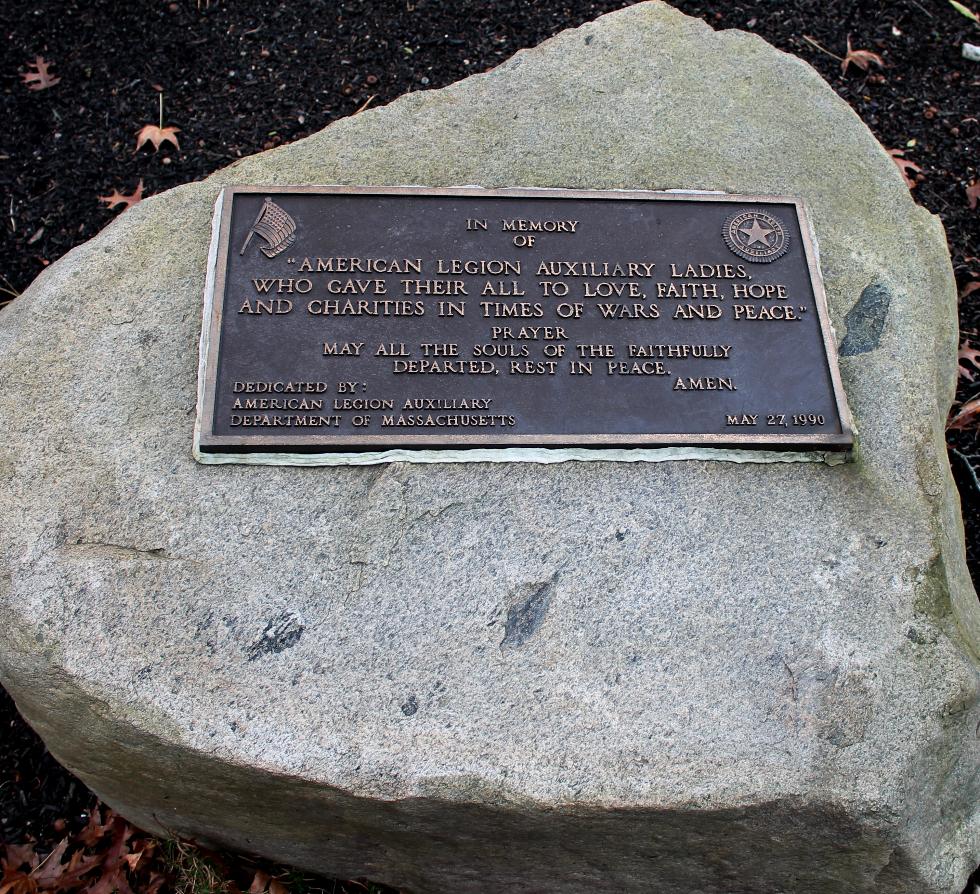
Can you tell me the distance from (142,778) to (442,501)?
3.95 ft

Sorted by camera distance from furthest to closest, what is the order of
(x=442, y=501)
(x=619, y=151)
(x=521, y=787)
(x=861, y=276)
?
(x=619, y=151) → (x=861, y=276) → (x=442, y=501) → (x=521, y=787)

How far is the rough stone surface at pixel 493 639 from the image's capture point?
94.3 inches

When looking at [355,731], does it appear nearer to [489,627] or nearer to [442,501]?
[489,627]

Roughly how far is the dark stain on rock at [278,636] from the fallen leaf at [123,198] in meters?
3.09

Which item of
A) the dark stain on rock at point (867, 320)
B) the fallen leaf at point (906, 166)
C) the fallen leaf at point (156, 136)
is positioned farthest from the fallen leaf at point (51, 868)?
the fallen leaf at point (906, 166)

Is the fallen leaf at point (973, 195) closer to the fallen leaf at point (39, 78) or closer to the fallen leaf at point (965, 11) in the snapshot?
the fallen leaf at point (965, 11)

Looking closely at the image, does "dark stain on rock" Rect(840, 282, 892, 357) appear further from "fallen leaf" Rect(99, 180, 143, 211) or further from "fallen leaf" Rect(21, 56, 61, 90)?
"fallen leaf" Rect(21, 56, 61, 90)

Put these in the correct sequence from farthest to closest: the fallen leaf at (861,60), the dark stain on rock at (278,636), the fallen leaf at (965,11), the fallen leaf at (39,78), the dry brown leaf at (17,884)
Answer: the fallen leaf at (965,11)
the fallen leaf at (861,60)
the fallen leaf at (39,78)
the dry brown leaf at (17,884)
the dark stain on rock at (278,636)

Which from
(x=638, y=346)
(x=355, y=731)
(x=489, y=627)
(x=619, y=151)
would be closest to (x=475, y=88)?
(x=619, y=151)

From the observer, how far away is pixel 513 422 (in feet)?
9.55

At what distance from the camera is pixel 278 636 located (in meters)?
2.53

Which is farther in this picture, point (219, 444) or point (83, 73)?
point (83, 73)

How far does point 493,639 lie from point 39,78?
4.67 metres

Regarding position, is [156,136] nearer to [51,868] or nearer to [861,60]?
[51,868]
